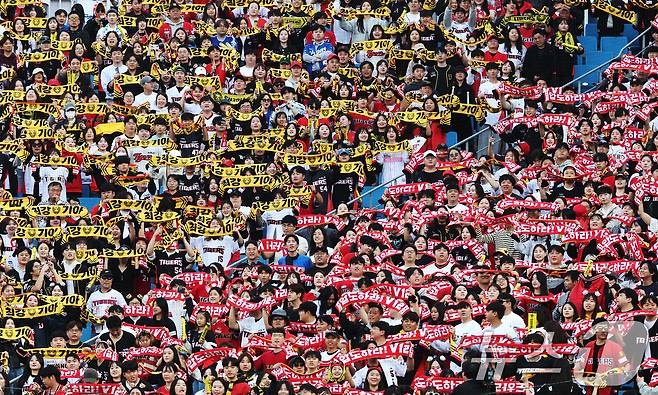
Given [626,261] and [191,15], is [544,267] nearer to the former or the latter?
[626,261]

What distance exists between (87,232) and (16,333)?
2455 mm

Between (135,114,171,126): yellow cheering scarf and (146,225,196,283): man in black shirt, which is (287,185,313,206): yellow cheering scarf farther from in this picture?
(135,114,171,126): yellow cheering scarf

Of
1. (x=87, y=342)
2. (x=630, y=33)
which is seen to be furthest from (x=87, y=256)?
(x=630, y=33)

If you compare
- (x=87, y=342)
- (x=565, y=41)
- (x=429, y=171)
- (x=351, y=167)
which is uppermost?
(x=565, y=41)

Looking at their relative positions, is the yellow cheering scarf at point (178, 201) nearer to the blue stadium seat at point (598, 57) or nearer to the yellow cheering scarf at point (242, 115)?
the yellow cheering scarf at point (242, 115)

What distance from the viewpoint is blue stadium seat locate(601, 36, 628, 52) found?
1377 inches

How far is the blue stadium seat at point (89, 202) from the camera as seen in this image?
105ft

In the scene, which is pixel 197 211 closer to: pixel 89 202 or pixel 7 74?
pixel 89 202

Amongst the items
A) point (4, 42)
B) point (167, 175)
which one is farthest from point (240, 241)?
point (4, 42)

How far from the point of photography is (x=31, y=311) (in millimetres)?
28078

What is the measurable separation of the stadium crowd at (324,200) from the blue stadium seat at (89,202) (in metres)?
0.11

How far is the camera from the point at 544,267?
27.2m

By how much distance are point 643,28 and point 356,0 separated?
14.8ft

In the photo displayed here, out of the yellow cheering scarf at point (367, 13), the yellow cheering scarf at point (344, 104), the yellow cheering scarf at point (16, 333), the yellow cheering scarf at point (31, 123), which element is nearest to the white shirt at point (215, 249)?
the yellow cheering scarf at point (16, 333)
